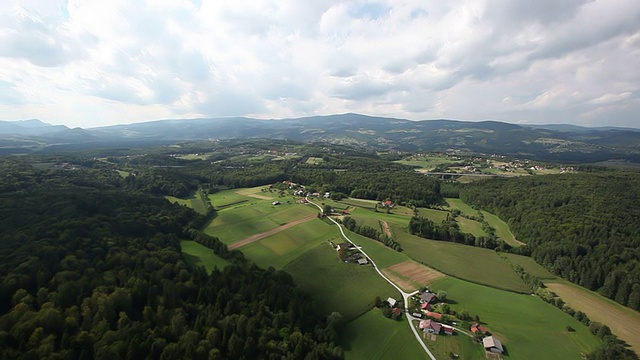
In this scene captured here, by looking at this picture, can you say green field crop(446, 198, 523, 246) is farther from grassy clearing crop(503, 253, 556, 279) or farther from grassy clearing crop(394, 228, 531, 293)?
grassy clearing crop(394, 228, 531, 293)

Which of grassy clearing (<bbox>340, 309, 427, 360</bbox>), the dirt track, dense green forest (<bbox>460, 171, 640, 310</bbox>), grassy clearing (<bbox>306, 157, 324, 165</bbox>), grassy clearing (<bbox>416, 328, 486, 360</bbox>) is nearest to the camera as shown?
grassy clearing (<bbox>416, 328, 486, 360</bbox>)

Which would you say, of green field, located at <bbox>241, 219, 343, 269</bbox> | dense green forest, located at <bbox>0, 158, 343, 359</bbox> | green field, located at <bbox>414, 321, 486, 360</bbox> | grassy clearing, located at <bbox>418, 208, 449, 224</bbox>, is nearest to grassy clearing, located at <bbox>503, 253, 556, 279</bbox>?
grassy clearing, located at <bbox>418, 208, 449, 224</bbox>

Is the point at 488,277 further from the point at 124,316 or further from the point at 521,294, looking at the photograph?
the point at 124,316

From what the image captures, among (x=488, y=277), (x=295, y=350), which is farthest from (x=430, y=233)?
(x=295, y=350)

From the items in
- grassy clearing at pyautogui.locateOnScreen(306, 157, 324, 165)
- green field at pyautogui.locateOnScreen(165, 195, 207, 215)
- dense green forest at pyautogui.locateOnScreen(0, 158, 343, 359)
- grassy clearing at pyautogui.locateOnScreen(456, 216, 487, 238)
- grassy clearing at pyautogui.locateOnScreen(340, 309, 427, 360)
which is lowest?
grassy clearing at pyautogui.locateOnScreen(456, 216, 487, 238)

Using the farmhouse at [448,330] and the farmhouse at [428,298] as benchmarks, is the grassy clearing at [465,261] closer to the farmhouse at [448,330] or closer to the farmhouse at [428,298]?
the farmhouse at [428,298]
